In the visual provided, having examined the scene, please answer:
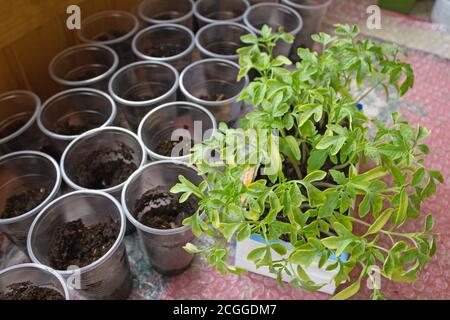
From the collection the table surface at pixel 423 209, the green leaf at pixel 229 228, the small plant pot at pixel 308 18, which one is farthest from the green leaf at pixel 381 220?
Result: the small plant pot at pixel 308 18

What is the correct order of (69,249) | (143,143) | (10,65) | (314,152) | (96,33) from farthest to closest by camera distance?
(96,33), (10,65), (143,143), (69,249), (314,152)

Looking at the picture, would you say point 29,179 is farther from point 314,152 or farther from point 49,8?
point 314,152

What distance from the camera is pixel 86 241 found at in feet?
3.12

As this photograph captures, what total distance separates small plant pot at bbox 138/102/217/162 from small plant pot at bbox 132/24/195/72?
23 centimetres

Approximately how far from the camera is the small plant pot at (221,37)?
1369mm

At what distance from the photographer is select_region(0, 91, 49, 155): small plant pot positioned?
111 centimetres

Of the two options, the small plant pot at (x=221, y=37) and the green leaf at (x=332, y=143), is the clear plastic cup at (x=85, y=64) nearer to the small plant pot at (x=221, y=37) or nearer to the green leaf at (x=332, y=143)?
the small plant pot at (x=221, y=37)

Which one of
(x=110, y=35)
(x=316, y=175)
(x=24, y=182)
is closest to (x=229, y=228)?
(x=316, y=175)

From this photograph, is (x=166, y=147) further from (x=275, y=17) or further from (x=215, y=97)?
(x=275, y=17)

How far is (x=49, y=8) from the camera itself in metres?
1.16

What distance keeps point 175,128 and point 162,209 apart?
0.27m

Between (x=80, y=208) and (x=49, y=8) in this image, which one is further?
(x=49, y=8)

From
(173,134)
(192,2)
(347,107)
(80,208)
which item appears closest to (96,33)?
(192,2)
